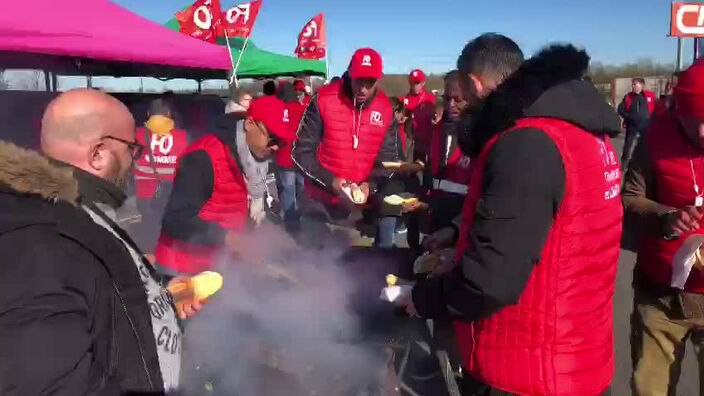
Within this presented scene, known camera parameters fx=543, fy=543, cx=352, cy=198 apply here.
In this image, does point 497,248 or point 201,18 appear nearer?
point 497,248

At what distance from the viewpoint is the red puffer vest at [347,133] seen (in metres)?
3.94

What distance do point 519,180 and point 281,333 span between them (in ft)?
5.34

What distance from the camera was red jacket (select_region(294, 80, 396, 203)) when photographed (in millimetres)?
3936

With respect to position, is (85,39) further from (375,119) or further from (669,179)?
(669,179)

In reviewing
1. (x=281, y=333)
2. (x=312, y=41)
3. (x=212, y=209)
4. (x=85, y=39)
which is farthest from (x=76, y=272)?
(x=312, y=41)

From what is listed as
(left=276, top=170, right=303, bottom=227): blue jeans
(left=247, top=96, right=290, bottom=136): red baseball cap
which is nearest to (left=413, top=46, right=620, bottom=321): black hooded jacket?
(left=247, top=96, right=290, bottom=136): red baseball cap

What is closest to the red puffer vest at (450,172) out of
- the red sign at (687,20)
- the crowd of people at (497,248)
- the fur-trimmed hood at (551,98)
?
the crowd of people at (497,248)

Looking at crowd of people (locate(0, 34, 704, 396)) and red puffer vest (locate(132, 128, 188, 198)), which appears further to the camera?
red puffer vest (locate(132, 128, 188, 198))

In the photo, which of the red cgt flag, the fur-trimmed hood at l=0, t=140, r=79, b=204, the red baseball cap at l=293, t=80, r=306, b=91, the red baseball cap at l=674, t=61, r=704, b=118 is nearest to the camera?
the fur-trimmed hood at l=0, t=140, r=79, b=204

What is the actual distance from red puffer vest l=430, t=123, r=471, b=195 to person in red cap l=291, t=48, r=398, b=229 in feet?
1.52

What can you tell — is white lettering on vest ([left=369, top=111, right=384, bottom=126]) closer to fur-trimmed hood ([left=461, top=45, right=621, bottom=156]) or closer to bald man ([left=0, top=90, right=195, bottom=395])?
fur-trimmed hood ([left=461, top=45, right=621, bottom=156])

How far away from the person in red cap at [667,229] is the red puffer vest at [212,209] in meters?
2.03

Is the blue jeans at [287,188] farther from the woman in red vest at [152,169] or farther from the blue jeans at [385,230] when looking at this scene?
the blue jeans at [385,230]

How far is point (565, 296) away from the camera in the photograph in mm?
1564
